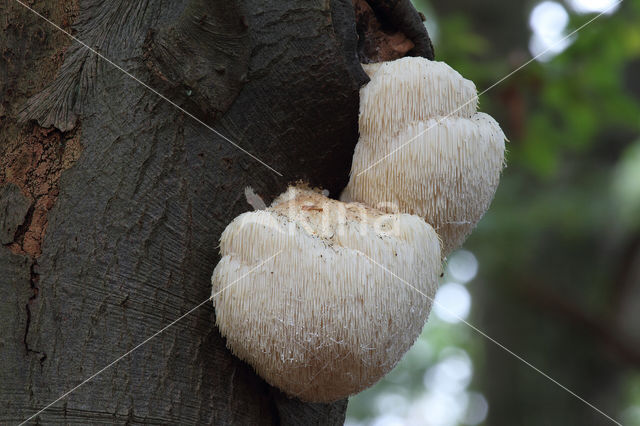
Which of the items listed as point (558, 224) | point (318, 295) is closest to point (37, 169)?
point (318, 295)

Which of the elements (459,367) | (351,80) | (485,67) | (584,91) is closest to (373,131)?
(351,80)

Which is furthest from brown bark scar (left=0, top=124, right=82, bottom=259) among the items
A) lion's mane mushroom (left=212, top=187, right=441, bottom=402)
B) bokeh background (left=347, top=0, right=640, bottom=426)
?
bokeh background (left=347, top=0, right=640, bottom=426)

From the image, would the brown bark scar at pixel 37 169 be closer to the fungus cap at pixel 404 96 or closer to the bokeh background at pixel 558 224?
the fungus cap at pixel 404 96

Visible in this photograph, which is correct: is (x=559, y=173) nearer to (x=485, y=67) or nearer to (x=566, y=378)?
(x=566, y=378)

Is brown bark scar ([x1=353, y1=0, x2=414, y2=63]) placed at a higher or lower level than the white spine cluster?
higher

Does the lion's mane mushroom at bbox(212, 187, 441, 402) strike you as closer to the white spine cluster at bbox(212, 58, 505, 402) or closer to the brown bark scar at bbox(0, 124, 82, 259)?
the white spine cluster at bbox(212, 58, 505, 402)
